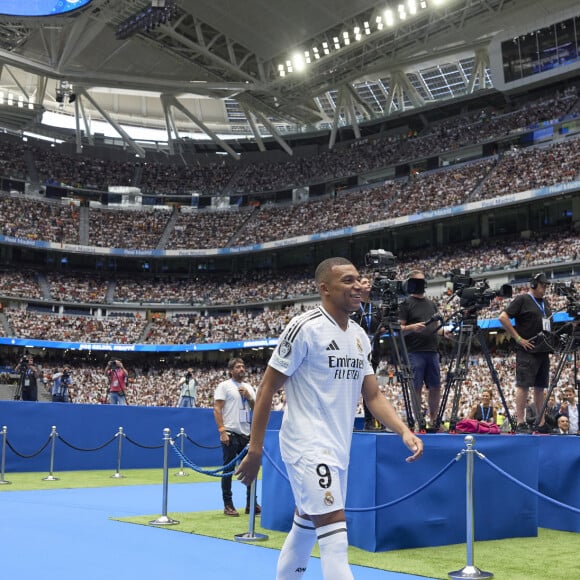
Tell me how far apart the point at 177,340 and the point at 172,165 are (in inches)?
681

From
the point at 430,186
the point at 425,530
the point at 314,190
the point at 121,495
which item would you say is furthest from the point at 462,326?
the point at 314,190

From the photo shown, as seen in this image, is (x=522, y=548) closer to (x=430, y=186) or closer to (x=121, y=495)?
(x=121, y=495)

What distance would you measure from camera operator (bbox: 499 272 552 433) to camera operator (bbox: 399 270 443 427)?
2.91 ft

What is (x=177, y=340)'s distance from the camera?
51.9m

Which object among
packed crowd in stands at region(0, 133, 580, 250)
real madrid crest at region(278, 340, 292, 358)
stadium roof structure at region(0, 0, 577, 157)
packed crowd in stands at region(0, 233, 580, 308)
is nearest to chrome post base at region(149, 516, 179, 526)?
real madrid crest at region(278, 340, 292, 358)

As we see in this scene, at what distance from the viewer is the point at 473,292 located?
9.36 m

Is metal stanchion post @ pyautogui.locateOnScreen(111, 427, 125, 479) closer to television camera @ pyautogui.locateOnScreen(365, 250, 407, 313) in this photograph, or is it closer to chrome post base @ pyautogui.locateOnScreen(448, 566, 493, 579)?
television camera @ pyautogui.locateOnScreen(365, 250, 407, 313)

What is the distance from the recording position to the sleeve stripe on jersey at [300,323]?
14.1ft

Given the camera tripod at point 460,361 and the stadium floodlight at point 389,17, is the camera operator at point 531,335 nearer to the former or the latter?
the camera tripod at point 460,361

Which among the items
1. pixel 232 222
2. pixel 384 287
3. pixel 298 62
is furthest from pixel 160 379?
pixel 384 287

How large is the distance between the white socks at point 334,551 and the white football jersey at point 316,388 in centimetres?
34

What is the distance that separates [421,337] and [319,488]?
5.38 metres

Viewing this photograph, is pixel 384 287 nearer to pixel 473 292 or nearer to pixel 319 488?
pixel 473 292

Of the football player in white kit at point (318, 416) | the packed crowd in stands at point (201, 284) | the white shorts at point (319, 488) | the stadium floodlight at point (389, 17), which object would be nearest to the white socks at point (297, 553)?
the football player in white kit at point (318, 416)
